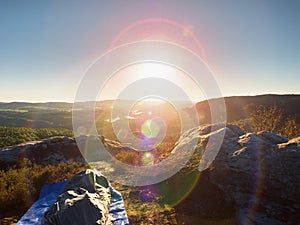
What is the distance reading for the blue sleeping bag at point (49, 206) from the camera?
609 cm

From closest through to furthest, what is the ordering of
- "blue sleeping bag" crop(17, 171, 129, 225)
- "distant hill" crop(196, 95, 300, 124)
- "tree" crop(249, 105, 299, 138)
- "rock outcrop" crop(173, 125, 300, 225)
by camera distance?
1. "blue sleeping bag" crop(17, 171, 129, 225)
2. "rock outcrop" crop(173, 125, 300, 225)
3. "tree" crop(249, 105, 299, 138)
4. "distant hill" crop(196, 95, 300, 124)

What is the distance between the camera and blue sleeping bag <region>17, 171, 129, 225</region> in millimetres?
6094

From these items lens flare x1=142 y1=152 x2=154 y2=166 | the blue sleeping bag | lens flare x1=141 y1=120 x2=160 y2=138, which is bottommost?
lens flare x1=141 y1=120 x2=160 y2=138

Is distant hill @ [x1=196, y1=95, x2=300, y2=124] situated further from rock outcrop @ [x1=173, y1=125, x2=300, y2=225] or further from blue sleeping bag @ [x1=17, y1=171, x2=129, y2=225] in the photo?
blue sleeping bag @ [x1=17, y1=171, x2=129, y2=225]

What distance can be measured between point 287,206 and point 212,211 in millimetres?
2465

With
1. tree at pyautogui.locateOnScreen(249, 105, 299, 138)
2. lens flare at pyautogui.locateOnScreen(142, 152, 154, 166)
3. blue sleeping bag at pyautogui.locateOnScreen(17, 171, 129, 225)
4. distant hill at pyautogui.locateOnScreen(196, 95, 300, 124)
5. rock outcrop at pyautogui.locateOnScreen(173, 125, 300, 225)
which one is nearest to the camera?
blue sleeping bag at pyautogui.locateOnScreen(17, 171, 129, 225)

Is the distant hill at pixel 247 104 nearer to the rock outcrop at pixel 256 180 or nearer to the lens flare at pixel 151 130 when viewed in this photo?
the lens flare at pixel 151 130

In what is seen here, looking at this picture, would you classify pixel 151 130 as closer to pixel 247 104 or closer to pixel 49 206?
pixel 247 104

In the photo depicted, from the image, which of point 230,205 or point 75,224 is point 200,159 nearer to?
point 230,205

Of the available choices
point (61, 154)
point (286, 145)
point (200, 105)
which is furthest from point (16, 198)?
→ point (200, 105)

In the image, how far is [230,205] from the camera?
7699 millimetres

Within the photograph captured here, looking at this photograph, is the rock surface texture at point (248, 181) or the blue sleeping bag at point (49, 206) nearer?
the blue sleeping bag at point (49, 206)

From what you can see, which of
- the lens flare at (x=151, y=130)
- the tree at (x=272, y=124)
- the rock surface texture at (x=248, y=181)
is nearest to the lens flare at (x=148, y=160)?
the rock surface texture at (x=248, y=181)

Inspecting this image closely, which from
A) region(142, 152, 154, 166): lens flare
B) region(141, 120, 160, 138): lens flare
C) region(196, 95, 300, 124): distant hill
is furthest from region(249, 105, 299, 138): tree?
region(196, 95, 300, 124): distant hill
